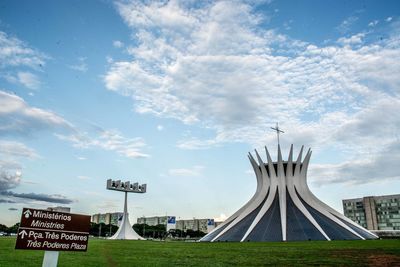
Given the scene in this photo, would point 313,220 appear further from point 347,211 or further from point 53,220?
point 347,211

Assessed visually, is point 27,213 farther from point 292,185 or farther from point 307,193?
point 307,193

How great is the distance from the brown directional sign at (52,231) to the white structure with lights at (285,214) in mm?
30833

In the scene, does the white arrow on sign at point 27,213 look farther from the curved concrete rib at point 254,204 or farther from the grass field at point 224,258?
the curved concrete rib at point 254,204

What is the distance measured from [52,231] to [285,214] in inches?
1411

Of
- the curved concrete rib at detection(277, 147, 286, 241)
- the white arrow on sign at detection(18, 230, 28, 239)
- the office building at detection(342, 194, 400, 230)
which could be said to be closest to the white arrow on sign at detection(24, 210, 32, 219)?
the white arrow on sign at detection(18, 230, 28, 239)

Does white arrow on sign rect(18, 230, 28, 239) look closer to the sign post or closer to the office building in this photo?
the sign post

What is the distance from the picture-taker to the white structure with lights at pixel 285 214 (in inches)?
1468

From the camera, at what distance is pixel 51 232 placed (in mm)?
8648

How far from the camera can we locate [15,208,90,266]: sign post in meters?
8.12

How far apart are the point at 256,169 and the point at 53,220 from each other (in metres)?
42.0

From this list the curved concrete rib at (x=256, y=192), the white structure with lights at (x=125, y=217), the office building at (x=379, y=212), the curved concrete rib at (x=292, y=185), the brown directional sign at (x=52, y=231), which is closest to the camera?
the brown directional sign at (x=52, y=231)

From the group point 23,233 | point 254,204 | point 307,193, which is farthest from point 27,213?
point 307,193

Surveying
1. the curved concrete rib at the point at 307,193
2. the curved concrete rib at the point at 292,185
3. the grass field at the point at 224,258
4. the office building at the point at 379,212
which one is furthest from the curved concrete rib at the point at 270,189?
the office building at the point at 379,212

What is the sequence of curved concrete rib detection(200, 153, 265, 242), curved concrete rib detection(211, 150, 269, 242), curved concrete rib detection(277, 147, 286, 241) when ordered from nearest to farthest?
curved concrete rib detection(277, 147, 286, 241), curved concrete rib detection(211, 150, 269, 242), curved concrete rib detection(200, 153, 265, 242)
